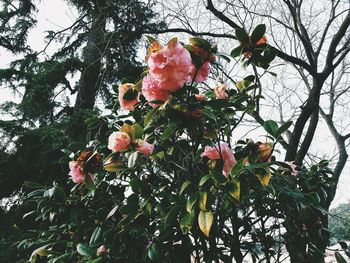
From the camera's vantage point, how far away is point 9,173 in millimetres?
3447

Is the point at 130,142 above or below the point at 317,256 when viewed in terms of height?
above

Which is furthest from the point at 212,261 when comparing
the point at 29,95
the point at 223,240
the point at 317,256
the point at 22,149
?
the point at 29,95

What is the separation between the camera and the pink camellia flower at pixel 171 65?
35.3 inches

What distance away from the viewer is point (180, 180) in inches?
51.5

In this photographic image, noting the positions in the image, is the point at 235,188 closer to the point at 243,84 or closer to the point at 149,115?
the point at 149,115

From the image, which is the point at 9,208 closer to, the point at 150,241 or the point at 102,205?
the point at 102,205

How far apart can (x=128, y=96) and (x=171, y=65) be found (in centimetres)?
36

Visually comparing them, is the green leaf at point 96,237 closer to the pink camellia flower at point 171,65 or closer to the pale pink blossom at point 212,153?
the pale pink blossom at point 212,153

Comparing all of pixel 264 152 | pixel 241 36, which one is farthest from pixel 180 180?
pixel 241 36

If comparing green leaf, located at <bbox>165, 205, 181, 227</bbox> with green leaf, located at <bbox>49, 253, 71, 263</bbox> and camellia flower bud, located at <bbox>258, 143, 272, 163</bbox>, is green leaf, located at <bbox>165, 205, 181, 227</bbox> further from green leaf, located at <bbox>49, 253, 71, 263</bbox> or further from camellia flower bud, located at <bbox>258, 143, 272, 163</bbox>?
green leaf, located at <bbox>49, 253, 71, 263</bbox>

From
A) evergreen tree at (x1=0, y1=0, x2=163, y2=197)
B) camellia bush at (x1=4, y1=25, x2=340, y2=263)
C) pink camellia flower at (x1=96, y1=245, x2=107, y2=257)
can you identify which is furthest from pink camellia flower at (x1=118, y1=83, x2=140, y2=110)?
evergreen tree at (x1=0, y1=0, x2=163, y2=197)

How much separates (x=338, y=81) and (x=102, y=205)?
18.8 ft

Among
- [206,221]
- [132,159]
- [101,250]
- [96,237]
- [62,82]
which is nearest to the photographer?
[206,221]

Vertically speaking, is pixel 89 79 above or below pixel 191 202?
above
